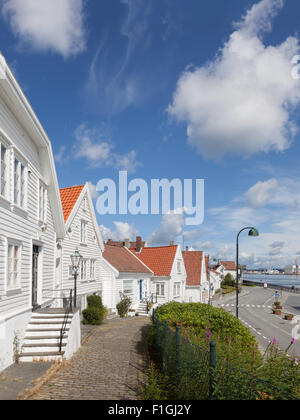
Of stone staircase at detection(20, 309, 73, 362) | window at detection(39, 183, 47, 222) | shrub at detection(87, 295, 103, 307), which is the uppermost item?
window at detection(39, 183, 47, 222)

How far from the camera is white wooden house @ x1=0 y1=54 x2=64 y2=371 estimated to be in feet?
33.1

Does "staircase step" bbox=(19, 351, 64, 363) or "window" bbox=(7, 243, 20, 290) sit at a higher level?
"window" bbox=(7, 243, 20, 290)

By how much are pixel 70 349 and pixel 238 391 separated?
8.40m

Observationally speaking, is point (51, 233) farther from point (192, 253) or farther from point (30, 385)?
point (192, 253)

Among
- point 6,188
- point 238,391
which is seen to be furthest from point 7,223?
point 238,391

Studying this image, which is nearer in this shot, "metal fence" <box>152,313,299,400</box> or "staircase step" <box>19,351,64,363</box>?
"metal fence" <box>152,313,299,400</box>

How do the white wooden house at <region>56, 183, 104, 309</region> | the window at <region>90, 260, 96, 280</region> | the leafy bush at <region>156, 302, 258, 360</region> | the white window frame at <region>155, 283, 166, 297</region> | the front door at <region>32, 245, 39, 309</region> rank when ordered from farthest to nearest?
the white window frame at <region>155, 283, 166, 297</region>
the window at <region>90, 260, 96, 280</region>
the white wooden house at <region>56, 183, 104, 309</region>
the front door at <region>32, 245, 39, 309</region>
the leafy bush at <region>156, 302, 258, 360</region>

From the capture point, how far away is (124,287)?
101ft

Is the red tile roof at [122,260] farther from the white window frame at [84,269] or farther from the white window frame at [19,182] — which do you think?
the white window frame at [19,182]

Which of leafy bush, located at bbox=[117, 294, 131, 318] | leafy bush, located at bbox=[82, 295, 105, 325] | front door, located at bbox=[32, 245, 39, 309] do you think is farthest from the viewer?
leafy bush, located at bbox=[117, 294, 131, 318]

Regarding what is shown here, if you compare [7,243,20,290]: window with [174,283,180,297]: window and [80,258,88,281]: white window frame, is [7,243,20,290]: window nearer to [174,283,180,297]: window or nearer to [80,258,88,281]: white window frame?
[80,258,88,281]: white window frame

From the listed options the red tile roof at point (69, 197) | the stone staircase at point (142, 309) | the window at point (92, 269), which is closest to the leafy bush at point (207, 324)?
the red tile roof at point (69, 197)

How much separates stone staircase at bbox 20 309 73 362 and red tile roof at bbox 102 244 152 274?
54.7 ft

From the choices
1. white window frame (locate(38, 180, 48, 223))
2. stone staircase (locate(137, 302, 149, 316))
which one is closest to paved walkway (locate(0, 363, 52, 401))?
white window frame (locate(38, 180, 48, 223))
